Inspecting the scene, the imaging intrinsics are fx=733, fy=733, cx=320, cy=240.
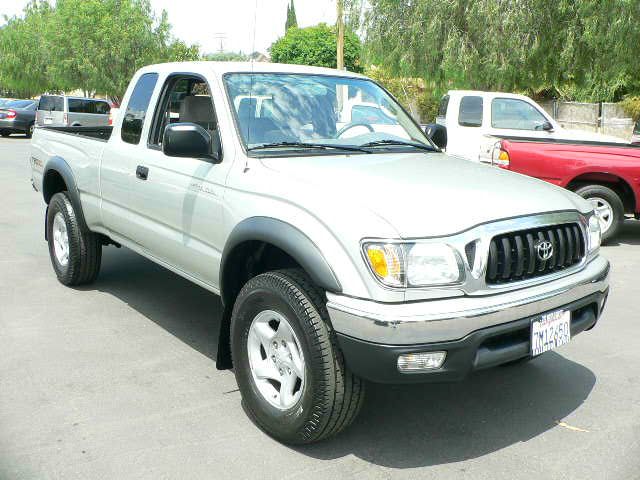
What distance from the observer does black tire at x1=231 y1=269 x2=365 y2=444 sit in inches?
125

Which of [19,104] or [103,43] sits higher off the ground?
[103,43]

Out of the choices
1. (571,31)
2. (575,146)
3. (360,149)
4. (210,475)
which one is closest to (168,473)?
(210,475)

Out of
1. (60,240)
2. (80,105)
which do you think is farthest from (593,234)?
(80,105)

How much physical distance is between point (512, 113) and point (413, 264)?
971cm

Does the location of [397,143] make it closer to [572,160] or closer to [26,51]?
[572,160]

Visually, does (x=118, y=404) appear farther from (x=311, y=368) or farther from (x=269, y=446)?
(x=311, y=368)

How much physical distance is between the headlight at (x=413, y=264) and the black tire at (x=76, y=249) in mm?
3522

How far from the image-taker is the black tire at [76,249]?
5.88 meters

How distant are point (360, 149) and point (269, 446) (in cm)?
173

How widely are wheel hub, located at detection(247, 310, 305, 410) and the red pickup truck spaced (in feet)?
19.7

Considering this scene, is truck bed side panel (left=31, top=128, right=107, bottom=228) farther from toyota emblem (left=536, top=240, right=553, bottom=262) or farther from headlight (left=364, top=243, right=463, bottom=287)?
toyota emblem (left=536, top=240, right=553, bottom=262)

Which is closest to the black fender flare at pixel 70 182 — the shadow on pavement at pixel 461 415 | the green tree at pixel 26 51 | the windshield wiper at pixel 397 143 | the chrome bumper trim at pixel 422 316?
the windshield wiper at pixel 397 143

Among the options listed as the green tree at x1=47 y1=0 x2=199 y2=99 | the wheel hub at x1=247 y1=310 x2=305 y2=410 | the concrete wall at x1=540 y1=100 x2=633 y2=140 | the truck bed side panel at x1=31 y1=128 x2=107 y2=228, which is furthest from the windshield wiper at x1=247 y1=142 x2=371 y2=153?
the green tree at x1=47 y1=0 x2=199 y2=99

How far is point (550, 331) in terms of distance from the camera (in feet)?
11.1
